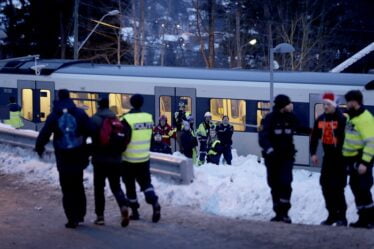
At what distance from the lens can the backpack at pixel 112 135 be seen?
974 centimetres

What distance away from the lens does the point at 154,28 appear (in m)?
58.9

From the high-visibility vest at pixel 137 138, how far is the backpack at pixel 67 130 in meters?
0.68

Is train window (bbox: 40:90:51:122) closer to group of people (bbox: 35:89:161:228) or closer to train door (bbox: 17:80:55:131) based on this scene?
train door (bbox: 17:80:55:131)

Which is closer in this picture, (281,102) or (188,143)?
(281,102)

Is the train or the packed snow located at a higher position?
the train

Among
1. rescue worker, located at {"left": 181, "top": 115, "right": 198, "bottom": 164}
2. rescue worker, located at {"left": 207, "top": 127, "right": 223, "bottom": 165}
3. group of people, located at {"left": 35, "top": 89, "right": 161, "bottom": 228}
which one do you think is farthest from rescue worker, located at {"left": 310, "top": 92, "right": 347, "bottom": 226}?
rescue worker, located at {"left": 207, "top": 127, "right": 223, "bottom": 165}

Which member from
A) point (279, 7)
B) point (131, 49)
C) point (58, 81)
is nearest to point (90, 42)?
point (131, 49)

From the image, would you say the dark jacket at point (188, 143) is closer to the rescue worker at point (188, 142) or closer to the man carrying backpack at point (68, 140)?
the rescue worker at point (188, 142)

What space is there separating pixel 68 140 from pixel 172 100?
13.3 meters

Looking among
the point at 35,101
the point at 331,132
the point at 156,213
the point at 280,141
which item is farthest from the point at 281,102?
the point at 35,101

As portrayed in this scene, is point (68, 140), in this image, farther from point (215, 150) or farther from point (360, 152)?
point (215, 150)

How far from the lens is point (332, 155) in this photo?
1023cm

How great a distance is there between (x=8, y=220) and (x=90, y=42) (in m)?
43.2

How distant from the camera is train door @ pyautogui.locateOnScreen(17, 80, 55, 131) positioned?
25.6 m
